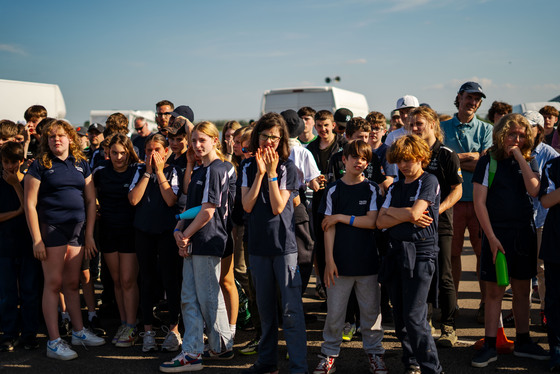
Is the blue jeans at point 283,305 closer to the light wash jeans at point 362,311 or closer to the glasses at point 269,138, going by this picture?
the light wash jeans at point 362,311

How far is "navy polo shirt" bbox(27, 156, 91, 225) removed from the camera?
15.9ft

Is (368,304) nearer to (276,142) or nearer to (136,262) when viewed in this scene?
(276,142)

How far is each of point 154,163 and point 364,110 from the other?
1274cm

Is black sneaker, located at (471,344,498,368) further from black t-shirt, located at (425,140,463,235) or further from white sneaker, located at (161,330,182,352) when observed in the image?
white sneaker, located at (161,330,182,352)

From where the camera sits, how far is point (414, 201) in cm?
405

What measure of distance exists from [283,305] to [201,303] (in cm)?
86

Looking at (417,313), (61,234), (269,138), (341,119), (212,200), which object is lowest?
(417,313)

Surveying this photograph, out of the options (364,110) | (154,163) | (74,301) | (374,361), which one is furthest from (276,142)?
(364,110)

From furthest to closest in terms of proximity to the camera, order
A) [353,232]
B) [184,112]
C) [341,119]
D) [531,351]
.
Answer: [341,119] < [184,112] < [531,351] < [353,232]

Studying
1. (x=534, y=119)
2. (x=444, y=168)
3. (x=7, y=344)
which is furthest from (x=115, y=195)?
(x=534, y=119)

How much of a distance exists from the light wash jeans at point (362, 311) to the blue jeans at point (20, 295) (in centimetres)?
302

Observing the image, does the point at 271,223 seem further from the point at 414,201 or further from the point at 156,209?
the point at 156,209

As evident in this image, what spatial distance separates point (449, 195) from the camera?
4.64m

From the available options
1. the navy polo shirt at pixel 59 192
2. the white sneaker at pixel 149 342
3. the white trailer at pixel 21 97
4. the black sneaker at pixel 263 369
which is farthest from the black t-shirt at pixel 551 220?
the white trailer at pixel 21 97
